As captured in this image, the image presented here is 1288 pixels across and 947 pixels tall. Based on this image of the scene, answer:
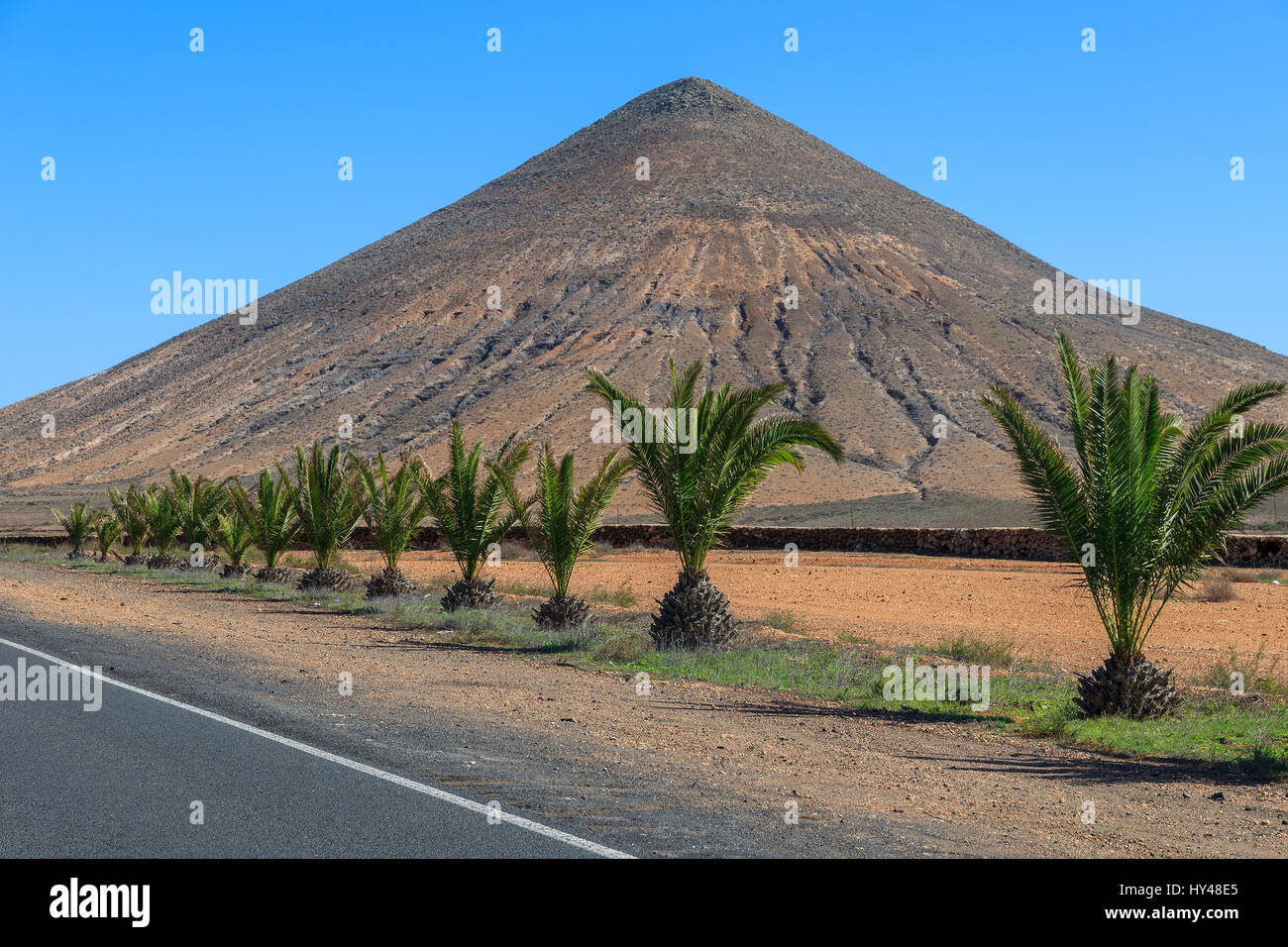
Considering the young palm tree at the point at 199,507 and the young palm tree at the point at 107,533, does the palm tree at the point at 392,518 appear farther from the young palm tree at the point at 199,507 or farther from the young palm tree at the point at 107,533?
the young palm tree at the point at 107,533

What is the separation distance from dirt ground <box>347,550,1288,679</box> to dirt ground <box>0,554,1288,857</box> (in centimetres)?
206

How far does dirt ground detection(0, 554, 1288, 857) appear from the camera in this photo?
6367mm

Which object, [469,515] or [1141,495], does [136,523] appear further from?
[1141,495]

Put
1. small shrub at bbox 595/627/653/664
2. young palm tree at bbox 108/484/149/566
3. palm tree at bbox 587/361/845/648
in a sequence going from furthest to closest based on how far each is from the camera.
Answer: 1. young palm tree at bbox 108/484/149/566
2. palm tree at bbox 587/361/845/648
3. small shrub at bbox 595/627/653/664

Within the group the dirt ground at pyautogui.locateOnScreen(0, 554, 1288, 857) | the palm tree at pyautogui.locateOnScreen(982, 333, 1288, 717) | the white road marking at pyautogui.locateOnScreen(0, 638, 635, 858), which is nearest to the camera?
the white road marking at pyautogui.locateOnScreen(0, 638, 635, 858)

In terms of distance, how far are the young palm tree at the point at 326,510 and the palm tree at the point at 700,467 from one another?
36.9 ft

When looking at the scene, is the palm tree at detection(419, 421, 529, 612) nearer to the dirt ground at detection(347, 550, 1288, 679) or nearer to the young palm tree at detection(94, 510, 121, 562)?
the dirt ground at detection(347, 550, 1288, 679)

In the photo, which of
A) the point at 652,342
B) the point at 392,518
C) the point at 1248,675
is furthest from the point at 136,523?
the point at 652,342

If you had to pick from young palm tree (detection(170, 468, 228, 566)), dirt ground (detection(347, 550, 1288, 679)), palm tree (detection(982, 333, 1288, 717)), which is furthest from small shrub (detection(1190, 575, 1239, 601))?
young palm tree (detection(170, 468, 228, 566))

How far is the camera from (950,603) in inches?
938

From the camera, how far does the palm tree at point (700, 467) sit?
50.0 ft
